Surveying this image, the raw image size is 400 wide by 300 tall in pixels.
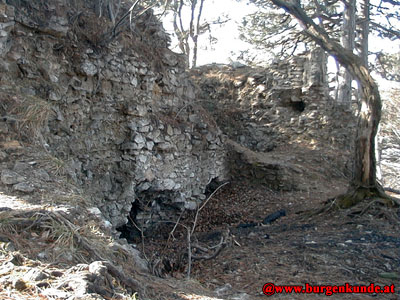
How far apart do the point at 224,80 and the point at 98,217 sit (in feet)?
28.1

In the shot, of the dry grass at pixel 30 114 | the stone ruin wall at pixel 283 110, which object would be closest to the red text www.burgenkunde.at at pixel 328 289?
the dry grass at pixel 30 114

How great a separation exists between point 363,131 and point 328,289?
347cm

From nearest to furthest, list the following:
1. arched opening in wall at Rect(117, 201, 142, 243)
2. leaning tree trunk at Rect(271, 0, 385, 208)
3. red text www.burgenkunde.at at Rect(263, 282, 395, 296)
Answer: red text www.burgenkunde.at at Rect(263, 282, 395, 296)
leaning tree trunk at Rect(271, 0, 385, 208)
arched opening in wall at Rect(117, 201, 142, 243)

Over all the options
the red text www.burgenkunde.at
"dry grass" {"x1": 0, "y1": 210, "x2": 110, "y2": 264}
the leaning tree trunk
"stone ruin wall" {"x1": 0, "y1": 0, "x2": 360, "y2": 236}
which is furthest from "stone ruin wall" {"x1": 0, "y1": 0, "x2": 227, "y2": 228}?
the red text www.burgenkunde.at

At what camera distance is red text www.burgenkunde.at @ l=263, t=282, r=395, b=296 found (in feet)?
13.2

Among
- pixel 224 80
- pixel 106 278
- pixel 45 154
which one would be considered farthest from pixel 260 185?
pixel 106 278

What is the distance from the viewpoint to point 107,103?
22.0 ft

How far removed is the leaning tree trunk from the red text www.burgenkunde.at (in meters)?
2.58

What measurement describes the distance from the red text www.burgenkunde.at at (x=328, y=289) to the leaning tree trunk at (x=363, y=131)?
102 inches

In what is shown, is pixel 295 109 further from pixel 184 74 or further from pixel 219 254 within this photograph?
pixel 219 254

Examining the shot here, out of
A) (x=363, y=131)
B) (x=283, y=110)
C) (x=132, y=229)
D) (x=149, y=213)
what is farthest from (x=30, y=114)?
(x=283, y=110)

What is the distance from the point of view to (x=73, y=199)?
13.0 ft

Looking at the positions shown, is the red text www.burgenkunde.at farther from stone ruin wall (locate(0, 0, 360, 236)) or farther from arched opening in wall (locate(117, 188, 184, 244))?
arched opening in wall (locate(117, 188, 184, 244))

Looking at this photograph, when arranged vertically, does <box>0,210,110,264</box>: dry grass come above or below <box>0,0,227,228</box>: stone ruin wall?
below
